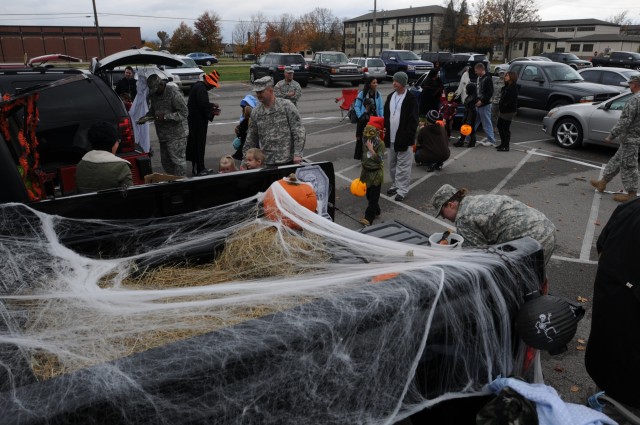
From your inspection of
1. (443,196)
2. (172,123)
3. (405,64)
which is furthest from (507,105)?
(405,64)

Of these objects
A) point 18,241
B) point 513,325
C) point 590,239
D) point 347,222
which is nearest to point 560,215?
point 590,239

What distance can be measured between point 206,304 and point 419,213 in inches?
204

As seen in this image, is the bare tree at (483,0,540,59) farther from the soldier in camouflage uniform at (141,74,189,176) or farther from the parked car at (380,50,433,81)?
the soldier in camouflage uniform at (141,74,189,176)

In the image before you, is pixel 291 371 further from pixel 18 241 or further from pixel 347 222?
pixel 347 222

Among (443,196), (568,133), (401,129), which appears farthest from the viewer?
(568,133)

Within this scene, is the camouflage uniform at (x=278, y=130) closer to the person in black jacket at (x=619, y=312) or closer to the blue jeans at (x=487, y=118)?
the person in black jacket at (x=619, y=312)

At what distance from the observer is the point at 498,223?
3236 millimetres

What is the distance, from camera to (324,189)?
3.94 m

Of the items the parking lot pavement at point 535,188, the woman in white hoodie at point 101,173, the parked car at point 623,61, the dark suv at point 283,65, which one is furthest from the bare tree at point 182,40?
the woman in white hoodie at point 101,173

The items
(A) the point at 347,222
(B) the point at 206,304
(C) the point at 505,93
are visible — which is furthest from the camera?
(C) the point at 505,93

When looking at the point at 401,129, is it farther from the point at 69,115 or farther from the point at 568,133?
the point at 568,133

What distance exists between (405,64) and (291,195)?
25150mm

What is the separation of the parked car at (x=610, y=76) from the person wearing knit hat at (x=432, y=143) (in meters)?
8.27

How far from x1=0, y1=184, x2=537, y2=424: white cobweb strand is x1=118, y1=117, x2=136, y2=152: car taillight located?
354 centimetres
